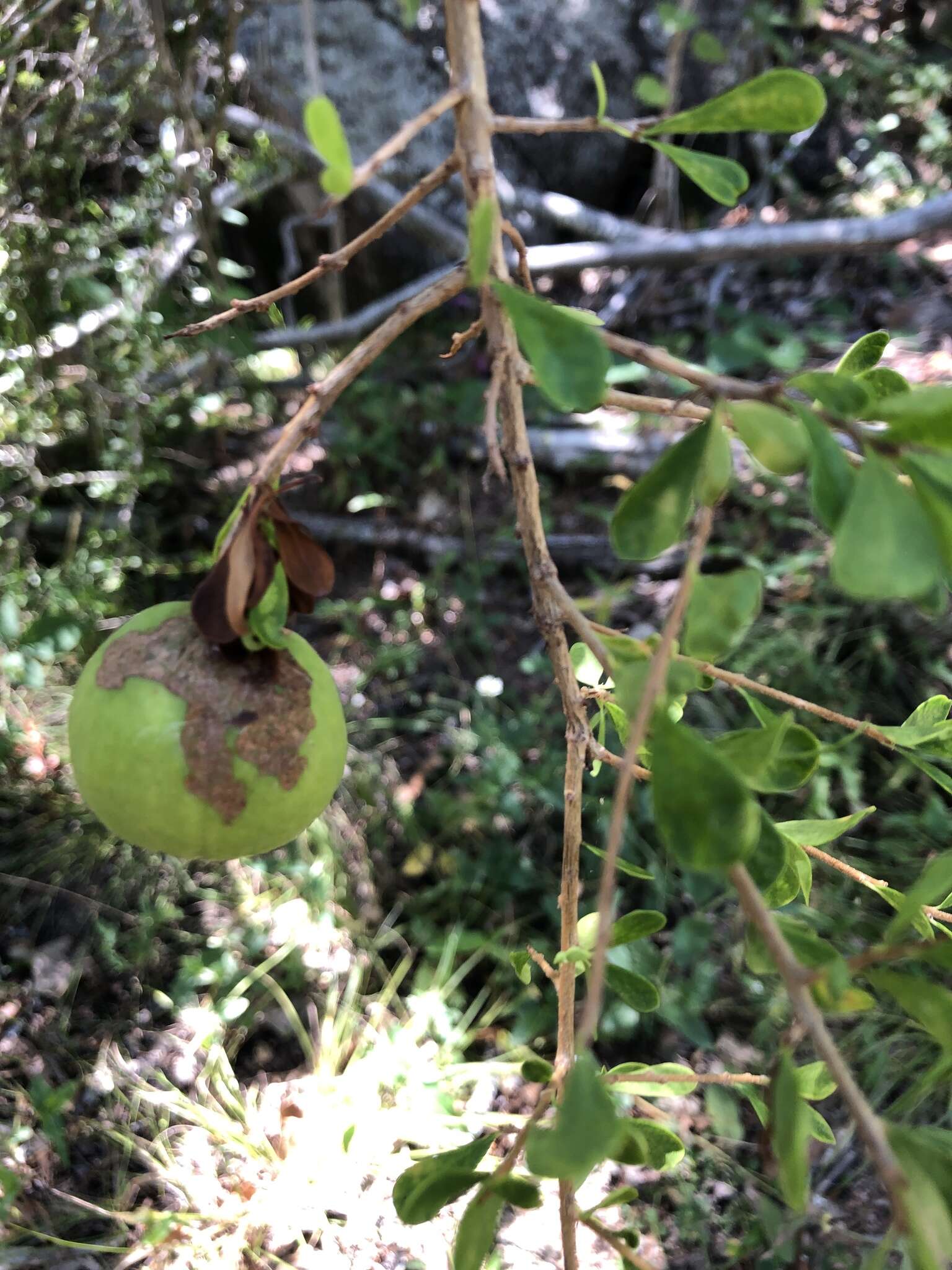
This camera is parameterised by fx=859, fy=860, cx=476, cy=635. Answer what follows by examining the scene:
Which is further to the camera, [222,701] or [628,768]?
[222,701]

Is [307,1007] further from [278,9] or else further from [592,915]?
[278,9]

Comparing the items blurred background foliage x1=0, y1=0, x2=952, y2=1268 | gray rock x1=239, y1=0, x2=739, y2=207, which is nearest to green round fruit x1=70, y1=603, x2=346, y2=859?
blurred background foliage x1=0, y1=0, x2=952, y2=1268

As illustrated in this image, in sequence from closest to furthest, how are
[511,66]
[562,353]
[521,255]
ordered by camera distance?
[562,353]
[521,255]
[511,66]

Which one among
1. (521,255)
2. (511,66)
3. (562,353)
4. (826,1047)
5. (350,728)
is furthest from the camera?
(511,66)

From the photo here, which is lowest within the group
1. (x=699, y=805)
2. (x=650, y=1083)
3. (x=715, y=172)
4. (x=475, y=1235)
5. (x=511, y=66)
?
(x=650, y=1083)

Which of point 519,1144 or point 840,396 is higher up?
point 840,396

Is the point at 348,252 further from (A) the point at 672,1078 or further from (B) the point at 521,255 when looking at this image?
(A) the point at 672,1078

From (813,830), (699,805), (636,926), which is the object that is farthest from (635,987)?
(699,805)

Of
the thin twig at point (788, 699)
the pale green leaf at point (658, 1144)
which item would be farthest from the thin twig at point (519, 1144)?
the thin twig at point (788, 699)
